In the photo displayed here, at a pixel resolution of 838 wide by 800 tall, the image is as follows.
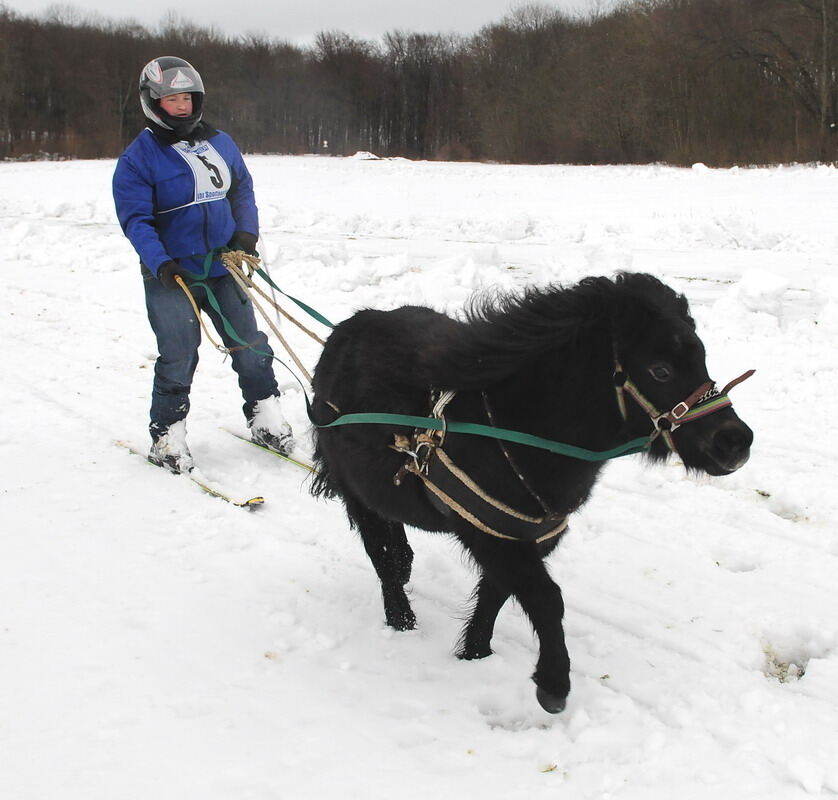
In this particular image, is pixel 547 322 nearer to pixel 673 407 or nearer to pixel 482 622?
pixel 673 407

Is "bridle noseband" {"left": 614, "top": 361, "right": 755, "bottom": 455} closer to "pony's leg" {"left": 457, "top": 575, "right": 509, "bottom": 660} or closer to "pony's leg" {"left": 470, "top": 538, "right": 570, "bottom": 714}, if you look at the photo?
"pony's leg" {"left": 470, "top": 538, "right": 570, "bottom": 714}

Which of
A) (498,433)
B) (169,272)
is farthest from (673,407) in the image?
(169,272)

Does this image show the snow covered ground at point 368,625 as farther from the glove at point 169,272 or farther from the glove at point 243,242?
the glove at point 243,242

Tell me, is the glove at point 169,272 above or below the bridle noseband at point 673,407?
above

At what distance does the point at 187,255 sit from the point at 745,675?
3545 mm

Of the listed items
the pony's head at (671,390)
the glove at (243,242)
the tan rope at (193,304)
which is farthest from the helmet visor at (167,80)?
the pony's head at (671,390)

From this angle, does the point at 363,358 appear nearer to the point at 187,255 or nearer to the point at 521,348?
the point at 521,348

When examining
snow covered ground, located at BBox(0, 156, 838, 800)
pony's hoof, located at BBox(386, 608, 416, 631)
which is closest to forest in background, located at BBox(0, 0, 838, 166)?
snow covered ground, located at BBox(0, 156, 838, 800)

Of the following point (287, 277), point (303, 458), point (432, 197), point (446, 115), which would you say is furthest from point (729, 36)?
point (303, 458)

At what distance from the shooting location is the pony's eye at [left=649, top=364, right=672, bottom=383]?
2268 millimetres

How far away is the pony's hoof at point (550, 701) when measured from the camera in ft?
8.16

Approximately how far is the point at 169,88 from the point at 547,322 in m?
2.84

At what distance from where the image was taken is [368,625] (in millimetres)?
3238

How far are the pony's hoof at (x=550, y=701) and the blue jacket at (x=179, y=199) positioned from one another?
298 cm
